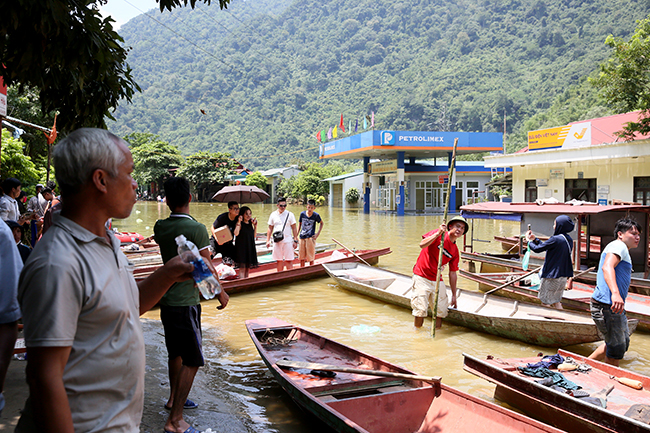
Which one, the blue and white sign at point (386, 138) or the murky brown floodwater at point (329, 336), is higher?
the blue and white sign at point (386, 138)

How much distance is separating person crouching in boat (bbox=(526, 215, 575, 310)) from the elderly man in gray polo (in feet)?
23.6

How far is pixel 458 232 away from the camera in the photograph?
22.7 ft

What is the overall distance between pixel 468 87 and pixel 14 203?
346 ft

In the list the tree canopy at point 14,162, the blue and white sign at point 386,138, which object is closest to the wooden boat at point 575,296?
the tree canopy at point 14,162

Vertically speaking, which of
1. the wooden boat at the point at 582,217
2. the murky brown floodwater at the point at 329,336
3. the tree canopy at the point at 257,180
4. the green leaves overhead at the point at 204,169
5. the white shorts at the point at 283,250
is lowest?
the murky brown floodwater at the point at 329,336

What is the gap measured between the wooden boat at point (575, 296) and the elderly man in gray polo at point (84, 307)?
828cm

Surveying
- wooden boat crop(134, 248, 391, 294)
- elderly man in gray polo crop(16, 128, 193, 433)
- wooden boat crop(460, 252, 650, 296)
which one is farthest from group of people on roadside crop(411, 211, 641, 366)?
elderly man in gray polo crop(16, 128, 193, 433)

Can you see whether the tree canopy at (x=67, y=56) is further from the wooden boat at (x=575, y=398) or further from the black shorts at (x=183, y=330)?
the wooden boat at (x=575, y=398)

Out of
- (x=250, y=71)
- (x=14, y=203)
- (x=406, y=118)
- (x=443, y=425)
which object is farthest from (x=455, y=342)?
(x=250, y=71)

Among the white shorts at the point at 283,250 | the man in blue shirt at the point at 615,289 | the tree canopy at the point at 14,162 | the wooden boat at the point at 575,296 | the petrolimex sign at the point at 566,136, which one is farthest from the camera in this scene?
the petrolimex sign at the point at 566,136

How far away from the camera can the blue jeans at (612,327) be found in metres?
5.27

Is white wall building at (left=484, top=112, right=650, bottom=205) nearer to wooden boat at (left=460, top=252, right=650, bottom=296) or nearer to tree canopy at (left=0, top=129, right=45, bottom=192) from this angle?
wooden boat at (left=460, top=252, right=650, bottom=296)

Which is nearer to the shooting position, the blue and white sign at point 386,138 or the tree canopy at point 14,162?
the tree canopy at point 14,162

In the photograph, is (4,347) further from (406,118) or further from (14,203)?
(406,118)
